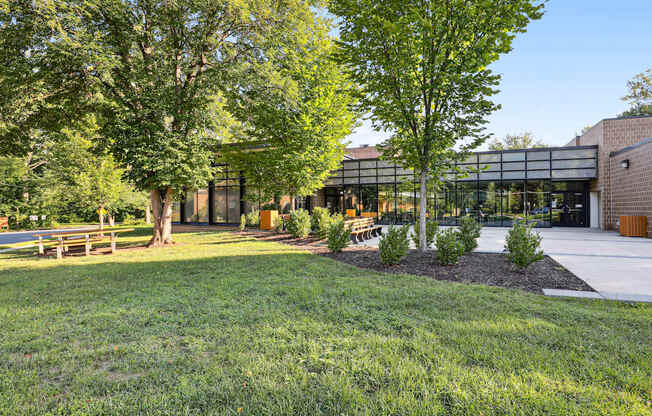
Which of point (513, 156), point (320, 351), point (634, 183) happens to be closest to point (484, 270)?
point (320, 351)

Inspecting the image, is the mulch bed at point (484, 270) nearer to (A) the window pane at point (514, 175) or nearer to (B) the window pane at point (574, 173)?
(A) the window pane at point (514, 175)

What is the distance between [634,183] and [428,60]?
704 inches

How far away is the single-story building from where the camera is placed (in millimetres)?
19875

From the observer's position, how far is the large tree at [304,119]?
14.9 meters

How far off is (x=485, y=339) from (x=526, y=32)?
7.65 meters

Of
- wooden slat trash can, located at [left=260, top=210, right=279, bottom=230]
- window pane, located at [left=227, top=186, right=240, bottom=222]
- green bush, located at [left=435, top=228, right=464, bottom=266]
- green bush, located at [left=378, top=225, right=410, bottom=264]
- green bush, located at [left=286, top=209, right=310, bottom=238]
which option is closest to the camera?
green bush, located at [left=435, top=228, right=464, bottom=266]

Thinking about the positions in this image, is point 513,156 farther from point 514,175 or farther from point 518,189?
point 518,189

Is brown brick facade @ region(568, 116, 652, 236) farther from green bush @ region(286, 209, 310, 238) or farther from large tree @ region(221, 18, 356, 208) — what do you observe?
green bush @ region(286, 209, 310, 238)

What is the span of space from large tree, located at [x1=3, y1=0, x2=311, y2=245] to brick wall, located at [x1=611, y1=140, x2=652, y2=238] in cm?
1961

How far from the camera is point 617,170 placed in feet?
66.2

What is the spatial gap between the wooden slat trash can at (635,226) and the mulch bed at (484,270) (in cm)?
1179

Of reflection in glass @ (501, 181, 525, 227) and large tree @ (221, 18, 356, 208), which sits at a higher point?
large tree @ (221, 18, 356, 208)

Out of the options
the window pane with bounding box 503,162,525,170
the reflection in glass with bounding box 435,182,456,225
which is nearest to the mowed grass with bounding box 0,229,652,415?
the reflection in glass with bounding box 435,182,456,225

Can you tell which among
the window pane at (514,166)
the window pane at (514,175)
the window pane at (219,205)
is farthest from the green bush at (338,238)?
the window pane at (219,205)
